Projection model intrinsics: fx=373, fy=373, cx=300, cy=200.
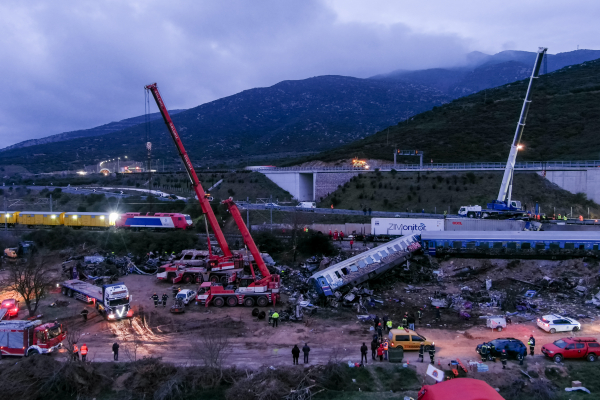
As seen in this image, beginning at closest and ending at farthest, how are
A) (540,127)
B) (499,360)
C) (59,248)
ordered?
1. (499,360)
2. (59,248)
3. (540,127)

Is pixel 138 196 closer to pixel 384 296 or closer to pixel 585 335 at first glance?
pixel 384 296

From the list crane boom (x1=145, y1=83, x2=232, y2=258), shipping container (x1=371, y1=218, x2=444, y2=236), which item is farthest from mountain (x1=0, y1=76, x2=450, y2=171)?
crane boom (x1=145, y1=83, x2=232, y2=258)

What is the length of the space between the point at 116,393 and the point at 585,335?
716 inches

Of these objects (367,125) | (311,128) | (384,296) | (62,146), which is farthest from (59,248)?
(62,146)

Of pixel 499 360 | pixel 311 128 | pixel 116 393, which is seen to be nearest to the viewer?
pixel 116 393

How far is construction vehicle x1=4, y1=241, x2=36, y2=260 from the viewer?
30609mm

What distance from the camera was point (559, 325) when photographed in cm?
1591

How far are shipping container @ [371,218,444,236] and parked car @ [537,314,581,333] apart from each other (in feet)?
48.0

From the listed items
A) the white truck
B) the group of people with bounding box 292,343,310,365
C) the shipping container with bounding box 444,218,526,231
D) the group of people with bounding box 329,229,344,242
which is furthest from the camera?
the group of people with bounding box 329,229,344,242

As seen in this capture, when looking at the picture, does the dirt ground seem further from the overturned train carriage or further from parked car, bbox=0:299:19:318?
the overturned train carriage

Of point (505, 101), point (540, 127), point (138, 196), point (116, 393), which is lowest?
point (116, 393)

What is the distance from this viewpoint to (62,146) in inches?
6767

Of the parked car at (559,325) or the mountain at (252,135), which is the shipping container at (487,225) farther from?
the mountain at (252,135)

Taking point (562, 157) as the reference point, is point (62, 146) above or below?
above
